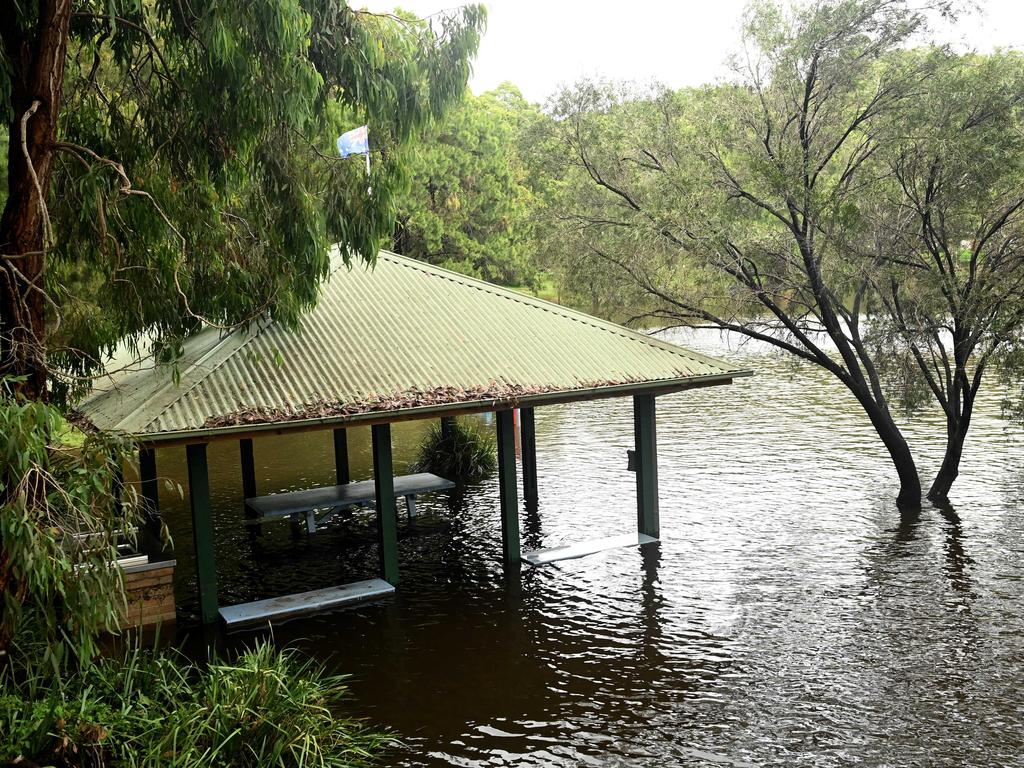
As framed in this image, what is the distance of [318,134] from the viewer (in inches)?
440

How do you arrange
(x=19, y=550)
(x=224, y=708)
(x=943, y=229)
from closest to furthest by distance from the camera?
(x=19, y=550)
(x=224, y=708)
(x=943, y=229)

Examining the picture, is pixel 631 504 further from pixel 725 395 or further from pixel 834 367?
A: pixel 725 395

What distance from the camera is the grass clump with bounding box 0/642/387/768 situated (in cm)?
631

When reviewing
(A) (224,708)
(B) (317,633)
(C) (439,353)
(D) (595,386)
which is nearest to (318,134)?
(C) (439,353)

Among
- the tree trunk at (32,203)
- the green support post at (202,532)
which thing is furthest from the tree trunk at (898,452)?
the tree trunk at (32,203)

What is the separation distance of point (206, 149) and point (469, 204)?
2290 centimetres

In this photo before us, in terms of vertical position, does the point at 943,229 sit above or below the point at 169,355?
above

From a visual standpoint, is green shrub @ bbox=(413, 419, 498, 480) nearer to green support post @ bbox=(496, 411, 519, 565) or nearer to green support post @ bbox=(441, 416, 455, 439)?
green support post @ bbox=(441, 416, 455, 439)

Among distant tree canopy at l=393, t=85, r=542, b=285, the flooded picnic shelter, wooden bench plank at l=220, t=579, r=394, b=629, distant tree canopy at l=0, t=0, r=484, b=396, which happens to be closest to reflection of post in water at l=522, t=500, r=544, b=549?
the flooded picnic shelter

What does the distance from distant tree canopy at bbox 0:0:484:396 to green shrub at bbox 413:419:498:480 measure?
326 inches

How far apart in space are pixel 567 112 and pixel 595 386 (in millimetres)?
6725

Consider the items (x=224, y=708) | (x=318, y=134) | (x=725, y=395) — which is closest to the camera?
(x=224, y=708)

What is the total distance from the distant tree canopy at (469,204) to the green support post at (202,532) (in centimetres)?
2108

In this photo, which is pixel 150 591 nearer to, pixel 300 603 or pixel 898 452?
pixel 300 603
